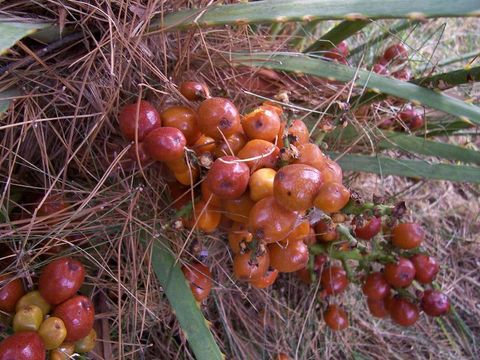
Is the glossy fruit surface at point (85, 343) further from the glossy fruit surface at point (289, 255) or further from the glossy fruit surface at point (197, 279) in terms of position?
the glossy fruit surface at point (289, 255)

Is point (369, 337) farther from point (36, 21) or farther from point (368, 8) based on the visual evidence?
point (36, 21)

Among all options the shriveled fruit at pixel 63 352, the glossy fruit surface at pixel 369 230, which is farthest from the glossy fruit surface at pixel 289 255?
the shriveled fruit at pixel 63 352

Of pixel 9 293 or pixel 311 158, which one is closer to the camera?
pixel 311 158

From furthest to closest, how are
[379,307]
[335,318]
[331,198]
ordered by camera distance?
[335,318] → [379,307] → [331,198]

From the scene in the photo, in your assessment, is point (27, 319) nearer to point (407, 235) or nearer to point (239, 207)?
point (239, 207)

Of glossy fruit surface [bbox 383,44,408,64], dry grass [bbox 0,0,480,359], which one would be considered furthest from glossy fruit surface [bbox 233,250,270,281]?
glossy fruit surface [bbox 383,44,408,64]

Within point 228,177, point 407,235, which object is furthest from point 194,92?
point 407,235
